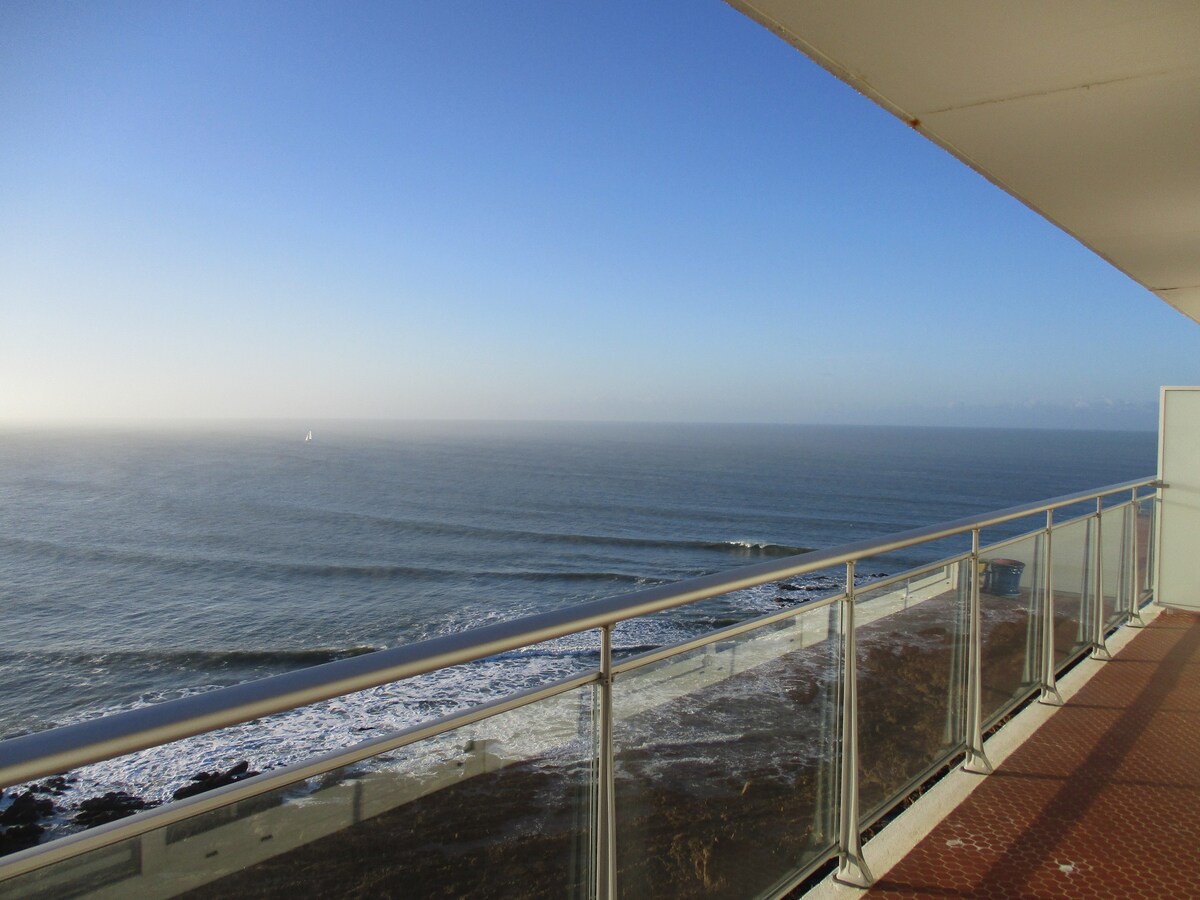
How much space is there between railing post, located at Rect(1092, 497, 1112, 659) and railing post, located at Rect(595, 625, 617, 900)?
11.9 feet

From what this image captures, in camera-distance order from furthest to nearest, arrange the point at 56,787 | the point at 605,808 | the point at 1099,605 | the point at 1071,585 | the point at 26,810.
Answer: the point at 56,787 → the point at 26,810 → the point at 1099,605 → the point at 1071,585 → the point at 605,808

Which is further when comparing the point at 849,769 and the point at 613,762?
the point at 849,769

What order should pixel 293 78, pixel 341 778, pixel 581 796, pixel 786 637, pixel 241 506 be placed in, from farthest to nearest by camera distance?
pixel 241 506, pixel 293 78, pixel 786 637, pixel 581 796, pixel 341 778

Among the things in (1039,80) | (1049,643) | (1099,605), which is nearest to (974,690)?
(1049,643)

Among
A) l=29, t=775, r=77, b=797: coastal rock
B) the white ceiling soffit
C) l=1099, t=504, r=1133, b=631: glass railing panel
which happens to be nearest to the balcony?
the white ceiling soffit

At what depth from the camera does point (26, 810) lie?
46.6ft

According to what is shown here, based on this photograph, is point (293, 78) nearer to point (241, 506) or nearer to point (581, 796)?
point (241, 506)

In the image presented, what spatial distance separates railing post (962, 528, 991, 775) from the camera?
276 cm

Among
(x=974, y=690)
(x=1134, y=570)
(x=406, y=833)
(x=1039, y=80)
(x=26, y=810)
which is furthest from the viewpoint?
(x=26, y=810)

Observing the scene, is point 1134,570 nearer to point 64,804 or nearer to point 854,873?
point 854,873

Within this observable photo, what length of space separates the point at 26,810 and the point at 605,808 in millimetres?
17626

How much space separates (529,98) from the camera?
37.5 metres

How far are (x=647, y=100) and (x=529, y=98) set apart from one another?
9.14 metres

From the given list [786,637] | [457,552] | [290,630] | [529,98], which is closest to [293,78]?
[529,98]
